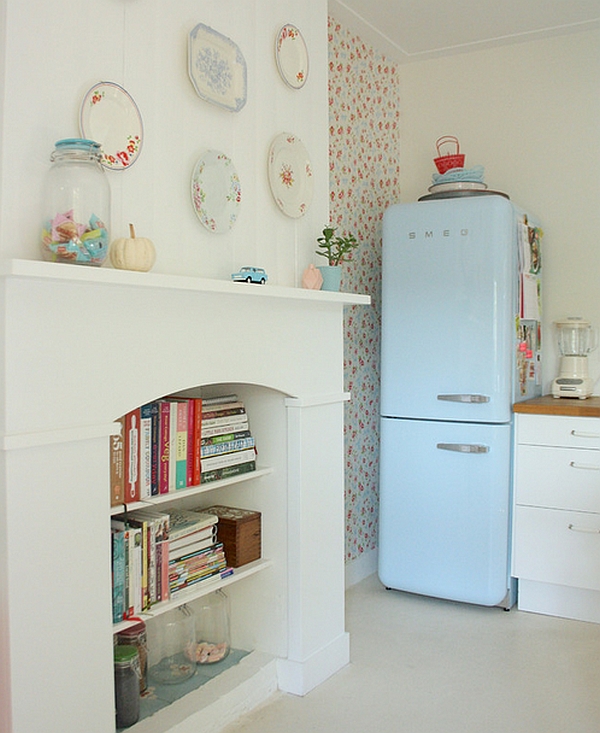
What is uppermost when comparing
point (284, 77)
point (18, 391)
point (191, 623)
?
point (284, 77)

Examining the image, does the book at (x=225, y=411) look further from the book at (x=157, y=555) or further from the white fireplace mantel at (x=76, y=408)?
the book at (x=157, y=555)

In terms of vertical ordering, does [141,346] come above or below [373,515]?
above

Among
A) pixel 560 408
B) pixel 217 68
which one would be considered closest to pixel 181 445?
pixel 217 68

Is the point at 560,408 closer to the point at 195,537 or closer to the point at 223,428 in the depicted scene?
the point at 223,428

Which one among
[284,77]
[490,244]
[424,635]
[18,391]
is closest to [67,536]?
[18,391]

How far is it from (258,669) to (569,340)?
213 centimetres

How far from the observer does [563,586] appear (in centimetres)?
314

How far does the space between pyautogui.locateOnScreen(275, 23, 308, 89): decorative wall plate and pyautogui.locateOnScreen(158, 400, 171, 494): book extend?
1.17 metres

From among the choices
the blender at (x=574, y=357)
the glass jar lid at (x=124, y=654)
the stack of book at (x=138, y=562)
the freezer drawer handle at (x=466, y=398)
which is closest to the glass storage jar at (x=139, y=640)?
the glass jar lid at (x=124, y=654)

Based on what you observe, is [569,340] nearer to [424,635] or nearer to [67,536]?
[424,635]

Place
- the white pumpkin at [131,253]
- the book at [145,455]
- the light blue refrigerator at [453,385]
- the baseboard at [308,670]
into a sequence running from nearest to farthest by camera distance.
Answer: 1. the white pumpkin at [131,253]
2. the book at [145,455]
3. the baseboard at [308,670]
4. the light blue refrigerator at [453,385]

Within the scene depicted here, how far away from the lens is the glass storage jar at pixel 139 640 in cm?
213

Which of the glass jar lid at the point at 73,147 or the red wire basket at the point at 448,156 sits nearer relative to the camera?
the glass jar lid at the point at 73,147

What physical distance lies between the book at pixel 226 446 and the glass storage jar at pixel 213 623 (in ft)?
1.65
